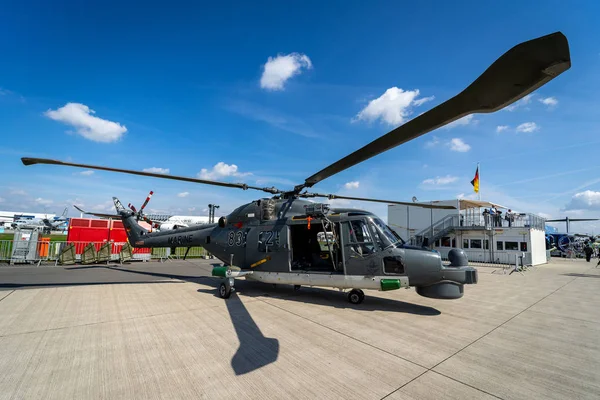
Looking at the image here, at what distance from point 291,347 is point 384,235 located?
380 centimetres

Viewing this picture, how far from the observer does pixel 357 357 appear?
13.4 feet

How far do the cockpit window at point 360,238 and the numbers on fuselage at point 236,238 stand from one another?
3506 mm

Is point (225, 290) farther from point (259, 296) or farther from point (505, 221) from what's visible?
point (505, 221)

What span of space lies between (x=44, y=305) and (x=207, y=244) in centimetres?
437

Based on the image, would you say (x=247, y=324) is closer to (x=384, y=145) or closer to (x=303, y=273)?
(x=303, y=273)

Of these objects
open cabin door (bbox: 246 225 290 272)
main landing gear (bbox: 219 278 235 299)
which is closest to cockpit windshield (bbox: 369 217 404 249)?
open cabin door (bbox: 246 225 290 272)

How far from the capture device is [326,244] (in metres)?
8.01

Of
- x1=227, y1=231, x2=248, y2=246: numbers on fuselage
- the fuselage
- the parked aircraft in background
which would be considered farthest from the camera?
the parked aircraft in background

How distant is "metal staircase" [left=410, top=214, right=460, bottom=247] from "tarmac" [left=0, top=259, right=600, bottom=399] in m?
16.7

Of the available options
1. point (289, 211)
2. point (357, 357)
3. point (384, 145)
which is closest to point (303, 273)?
point (289, 211)

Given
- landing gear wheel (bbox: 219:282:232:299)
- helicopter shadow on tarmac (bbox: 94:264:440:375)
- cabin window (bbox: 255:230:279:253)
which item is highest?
cabin window (bbox: 255:230:279:253)

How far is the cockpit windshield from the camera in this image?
697 cm

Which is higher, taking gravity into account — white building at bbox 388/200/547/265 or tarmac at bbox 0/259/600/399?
white building at bbox 388/200/547/265

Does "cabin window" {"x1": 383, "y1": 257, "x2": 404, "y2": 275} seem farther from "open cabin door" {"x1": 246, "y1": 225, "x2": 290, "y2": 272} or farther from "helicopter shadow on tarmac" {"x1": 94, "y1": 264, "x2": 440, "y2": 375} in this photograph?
"open cabin door" {"x1": 246, "y1": 225, "x2": 290, "y2": 272}
